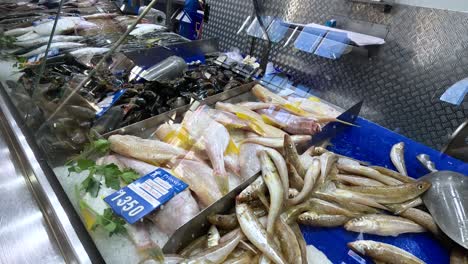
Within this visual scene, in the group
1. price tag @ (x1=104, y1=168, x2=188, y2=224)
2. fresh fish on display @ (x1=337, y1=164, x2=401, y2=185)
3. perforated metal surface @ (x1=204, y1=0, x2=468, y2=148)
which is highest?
perforated metal surface @ (x1=204, y1=0, x2=468, y2=148)

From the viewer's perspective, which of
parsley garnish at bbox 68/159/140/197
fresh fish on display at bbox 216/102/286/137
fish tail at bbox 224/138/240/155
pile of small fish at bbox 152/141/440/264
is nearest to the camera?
pile of small fish at bbox 152/141/440/264

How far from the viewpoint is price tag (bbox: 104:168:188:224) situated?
984 mm

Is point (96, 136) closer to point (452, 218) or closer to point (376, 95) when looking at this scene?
point (452, 218)

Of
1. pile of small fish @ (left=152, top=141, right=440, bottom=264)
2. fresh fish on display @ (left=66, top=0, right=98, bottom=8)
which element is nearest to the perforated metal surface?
pile of small fish @ (left=152, top=141, right=440, bottom=264)

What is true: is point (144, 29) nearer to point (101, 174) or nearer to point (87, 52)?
point (87, 52)

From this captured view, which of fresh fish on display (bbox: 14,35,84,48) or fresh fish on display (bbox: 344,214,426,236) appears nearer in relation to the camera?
fresh fish on display (bbox: 344,214,426,236)

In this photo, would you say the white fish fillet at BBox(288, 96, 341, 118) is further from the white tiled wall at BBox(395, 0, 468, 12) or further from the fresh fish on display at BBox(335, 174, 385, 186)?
the white tiled wall at BBox(395, 0, 468, 12)

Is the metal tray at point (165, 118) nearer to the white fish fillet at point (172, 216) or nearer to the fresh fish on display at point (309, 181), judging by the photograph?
the white fish fillet at point (172, 216)

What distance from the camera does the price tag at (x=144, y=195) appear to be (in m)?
0.98

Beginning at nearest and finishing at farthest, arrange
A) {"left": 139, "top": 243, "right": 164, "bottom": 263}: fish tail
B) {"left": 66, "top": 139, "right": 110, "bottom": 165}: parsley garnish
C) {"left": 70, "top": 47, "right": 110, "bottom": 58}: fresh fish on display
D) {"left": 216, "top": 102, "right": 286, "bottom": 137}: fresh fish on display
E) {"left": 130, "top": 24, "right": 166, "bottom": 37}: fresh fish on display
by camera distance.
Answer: {"left": 139, "top": 243, "right": 164, "bottom": 263}: fish tail < {"left": 66, "top": 139, "right": 110, "bottom": 165}: parsley garnish < {"left": 216, "top": 102, "right": 286, "bottom": 137}: fresh fish on display < {"left": 70, "top": 47, "right": 110, "bottom": 58}: fresh fish on display < {"left": 130, "top": 24, "right": 166, "bottom": 37}: fresh fish on display

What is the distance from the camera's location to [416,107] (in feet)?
6.31

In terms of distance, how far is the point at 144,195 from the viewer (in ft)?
3.49

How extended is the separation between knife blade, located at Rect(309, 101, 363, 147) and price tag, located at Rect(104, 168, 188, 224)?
0.95 metres

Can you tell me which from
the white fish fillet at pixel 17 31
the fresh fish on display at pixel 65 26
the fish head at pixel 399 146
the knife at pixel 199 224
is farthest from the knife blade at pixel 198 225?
the white fish fillet at pixel 17 31
